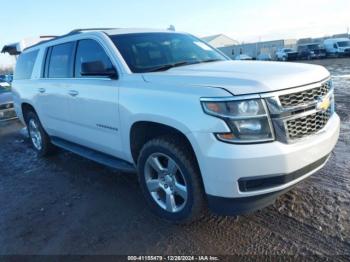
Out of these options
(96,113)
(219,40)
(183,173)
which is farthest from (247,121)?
(219,40)

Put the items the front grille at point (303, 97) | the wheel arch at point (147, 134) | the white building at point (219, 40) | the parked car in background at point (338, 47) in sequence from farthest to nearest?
the white building at point (219, 40), the parked car in background at point (338, 47), the wheel arch at point (147, 134), the front grille at point (303, 97)

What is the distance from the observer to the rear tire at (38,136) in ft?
19.3

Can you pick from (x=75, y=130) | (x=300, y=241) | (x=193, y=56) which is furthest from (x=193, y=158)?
(x=75, y=130)

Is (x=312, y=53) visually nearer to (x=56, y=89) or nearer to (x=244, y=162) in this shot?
(x=56, y=89)

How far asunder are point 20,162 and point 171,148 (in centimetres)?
415

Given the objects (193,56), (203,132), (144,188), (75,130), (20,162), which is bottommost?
(20,162)

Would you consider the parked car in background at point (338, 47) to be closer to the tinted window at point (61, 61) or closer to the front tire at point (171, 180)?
the tinted window at point (61, 61)

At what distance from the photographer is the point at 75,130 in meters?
4.57

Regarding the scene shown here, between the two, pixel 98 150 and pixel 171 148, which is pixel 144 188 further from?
pixel 98 150

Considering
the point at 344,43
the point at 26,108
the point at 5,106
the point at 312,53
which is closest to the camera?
the point at 26,108

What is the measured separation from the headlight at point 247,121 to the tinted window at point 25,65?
4334 millimetres

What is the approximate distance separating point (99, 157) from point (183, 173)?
160cm

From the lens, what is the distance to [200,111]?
8.88 feet

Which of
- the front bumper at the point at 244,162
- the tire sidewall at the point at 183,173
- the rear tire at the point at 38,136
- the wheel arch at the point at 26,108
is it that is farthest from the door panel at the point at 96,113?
the wheel arch at the point at 26,108
